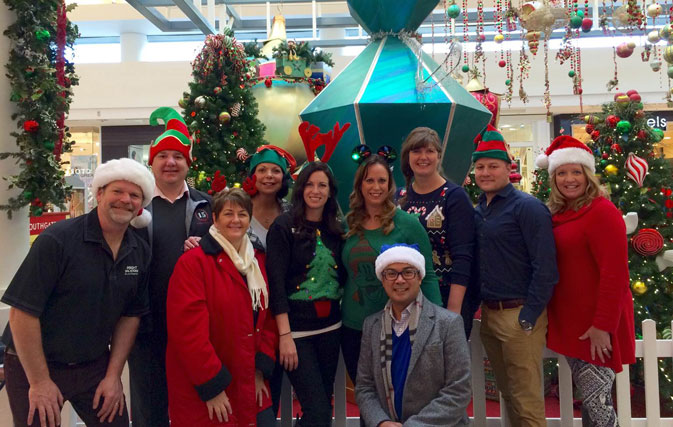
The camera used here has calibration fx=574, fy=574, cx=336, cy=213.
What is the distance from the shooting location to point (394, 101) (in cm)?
360

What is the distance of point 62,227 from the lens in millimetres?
2369

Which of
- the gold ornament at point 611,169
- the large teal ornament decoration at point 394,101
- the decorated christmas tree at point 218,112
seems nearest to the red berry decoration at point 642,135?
A: the gold ornament at point 611,169

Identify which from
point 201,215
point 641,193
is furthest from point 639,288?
point 201,215

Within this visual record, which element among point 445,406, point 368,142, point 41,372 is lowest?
point 445,406

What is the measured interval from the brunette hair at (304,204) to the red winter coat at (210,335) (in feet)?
1.22

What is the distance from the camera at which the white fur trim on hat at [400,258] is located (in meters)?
2.40

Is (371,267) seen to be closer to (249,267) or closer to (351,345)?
(351,345)

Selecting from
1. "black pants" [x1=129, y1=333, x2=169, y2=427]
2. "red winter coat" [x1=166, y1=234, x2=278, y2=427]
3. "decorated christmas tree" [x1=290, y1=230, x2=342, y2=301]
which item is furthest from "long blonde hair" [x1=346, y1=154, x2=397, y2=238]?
"black pants" [x1=129, y1=333, x2=169, y2=427]

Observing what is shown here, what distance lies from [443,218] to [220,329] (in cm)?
114

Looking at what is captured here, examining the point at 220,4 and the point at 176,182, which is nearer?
the point at 176,182

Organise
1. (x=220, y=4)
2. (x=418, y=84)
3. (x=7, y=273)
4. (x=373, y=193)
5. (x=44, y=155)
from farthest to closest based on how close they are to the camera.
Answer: (x=220, y=4) → (x=7, y=273) → (x=44, y=155) → (x=418, y=84) → (x=373, y=193)

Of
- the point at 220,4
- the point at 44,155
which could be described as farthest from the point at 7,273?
the point at 220,4

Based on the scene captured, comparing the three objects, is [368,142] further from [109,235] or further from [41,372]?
[41,372]

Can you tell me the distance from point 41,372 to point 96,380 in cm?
25
